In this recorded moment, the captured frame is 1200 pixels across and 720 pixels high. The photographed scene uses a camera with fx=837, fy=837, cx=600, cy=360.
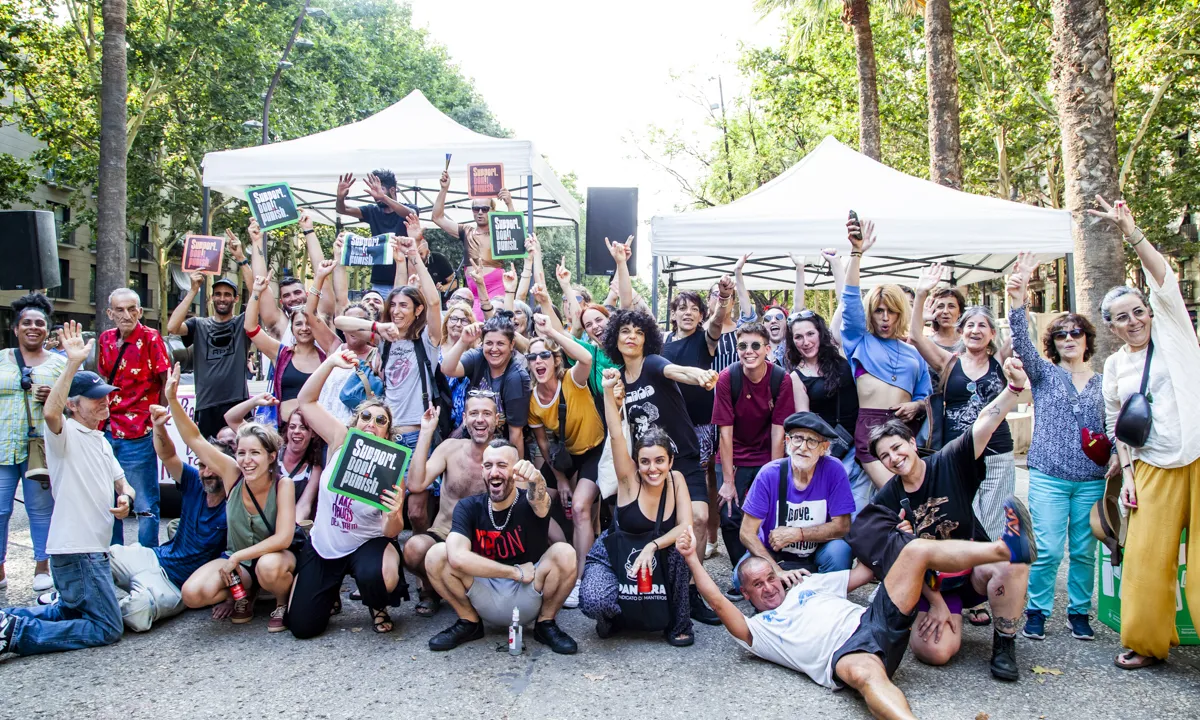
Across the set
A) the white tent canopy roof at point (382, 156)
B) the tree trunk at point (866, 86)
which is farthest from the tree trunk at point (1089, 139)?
the white tent canopy roof at point (382, 156)

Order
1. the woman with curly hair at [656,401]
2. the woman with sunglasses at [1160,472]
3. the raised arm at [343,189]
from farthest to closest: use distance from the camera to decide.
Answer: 1. the raised arm at [343,189]
2. the woman with curly hair at [656,401]
3. the woman with sunglasses at [1160,472]

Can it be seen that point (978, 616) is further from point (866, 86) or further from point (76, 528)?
point (866, 86)

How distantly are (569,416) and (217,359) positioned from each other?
2.86 meters

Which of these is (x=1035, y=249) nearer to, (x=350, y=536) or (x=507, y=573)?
(x=507, y=573)

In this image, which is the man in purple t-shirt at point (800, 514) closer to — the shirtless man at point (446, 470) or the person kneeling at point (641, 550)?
the person kneeling at point (641, 550)

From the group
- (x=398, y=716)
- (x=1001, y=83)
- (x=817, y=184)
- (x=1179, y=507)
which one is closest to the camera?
(x=398, y=716)

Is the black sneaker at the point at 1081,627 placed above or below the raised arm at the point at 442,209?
below

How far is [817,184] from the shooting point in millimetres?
7871

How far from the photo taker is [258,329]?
6.15 meters

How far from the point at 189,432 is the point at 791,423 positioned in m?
3.33

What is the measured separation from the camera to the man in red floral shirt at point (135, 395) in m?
5.58

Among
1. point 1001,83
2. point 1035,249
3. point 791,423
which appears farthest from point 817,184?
point 1001,83

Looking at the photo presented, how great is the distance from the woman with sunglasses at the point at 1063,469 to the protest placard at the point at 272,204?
5.36 meters

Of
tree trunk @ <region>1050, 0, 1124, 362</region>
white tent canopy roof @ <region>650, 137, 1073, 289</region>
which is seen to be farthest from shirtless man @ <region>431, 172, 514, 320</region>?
tree trunk @ <region>1050, 0, 1124, 362</region>
